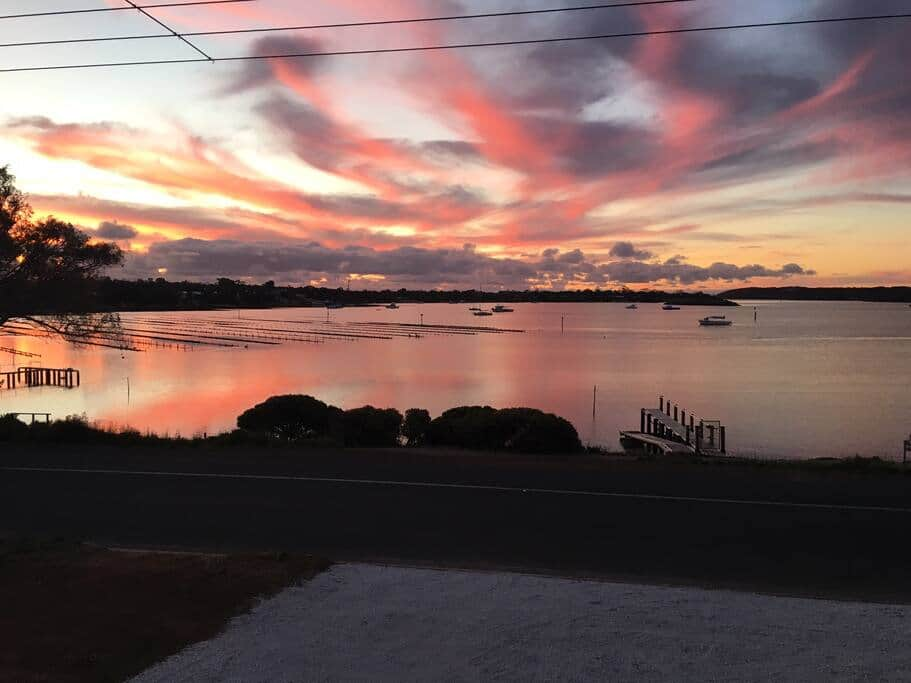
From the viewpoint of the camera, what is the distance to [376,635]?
5.99 meters

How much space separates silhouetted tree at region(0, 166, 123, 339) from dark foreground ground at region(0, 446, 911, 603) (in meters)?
9.18

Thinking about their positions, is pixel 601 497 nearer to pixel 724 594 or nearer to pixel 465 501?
pixel 465 501

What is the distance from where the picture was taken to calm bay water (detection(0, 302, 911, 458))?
43125 millimetres

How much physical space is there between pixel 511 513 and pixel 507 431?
733cm

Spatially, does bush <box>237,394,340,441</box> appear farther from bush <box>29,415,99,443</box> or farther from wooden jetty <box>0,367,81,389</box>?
wooden jetty <box>0,367,81,389</box>

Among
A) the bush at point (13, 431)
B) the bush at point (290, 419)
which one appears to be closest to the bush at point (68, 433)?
the bush at point (13, 431)

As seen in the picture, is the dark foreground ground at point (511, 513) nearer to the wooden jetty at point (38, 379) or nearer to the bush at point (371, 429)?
the bush at point (371, 429)

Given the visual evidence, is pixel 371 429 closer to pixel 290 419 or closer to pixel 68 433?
pixel 290 419

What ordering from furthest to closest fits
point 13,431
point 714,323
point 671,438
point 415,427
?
point 714,323
point 671,438
point 415,427
point 13,431

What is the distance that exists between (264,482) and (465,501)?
154 inches

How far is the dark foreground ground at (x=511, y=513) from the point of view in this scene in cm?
848

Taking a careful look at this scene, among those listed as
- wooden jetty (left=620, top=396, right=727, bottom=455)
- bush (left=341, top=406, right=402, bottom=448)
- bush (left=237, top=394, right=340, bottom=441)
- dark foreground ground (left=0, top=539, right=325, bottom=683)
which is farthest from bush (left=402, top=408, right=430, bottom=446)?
dark foreground ground (left=0, top=539, right=325, bottom=683)

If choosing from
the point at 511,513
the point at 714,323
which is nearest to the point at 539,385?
the point at 511,513

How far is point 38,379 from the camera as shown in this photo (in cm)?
6488
